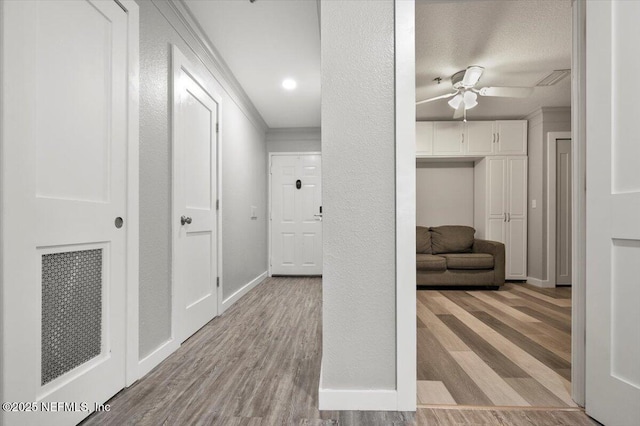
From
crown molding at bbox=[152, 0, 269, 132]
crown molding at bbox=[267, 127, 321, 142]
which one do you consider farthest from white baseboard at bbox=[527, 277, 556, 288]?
crown molding at bbox=[152, 0, 269, 132]

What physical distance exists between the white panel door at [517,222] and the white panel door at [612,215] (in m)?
3.71

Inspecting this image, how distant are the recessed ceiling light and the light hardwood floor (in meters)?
2.56

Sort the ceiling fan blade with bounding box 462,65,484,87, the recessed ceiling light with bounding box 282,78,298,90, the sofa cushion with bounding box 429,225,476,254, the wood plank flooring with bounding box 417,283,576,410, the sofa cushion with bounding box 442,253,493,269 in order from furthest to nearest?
1. the sofa cushion with bounding box 429,225,476,254
2. the sofa cushion with bounding box 442,253,493,269
3. the recessed ceiling light with bounding box 282,78,298,90
4. the ceiling fan blade with bounding box 462,65,484,87
5. the wood plank flooring with bounding box 417,283,576,410

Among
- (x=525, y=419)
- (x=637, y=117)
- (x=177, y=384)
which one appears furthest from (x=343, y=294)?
(x=637, y=117)

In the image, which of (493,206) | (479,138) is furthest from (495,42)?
(493,206)

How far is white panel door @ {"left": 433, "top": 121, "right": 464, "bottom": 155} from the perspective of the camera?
15.9 feet

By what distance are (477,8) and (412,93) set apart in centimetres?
158

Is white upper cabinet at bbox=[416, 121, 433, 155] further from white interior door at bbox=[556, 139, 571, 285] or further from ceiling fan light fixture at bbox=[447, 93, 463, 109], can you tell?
white interior door at bbox=[556, 139, 571, 285]

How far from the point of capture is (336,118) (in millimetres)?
1481

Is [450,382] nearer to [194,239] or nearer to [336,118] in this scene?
[336,118]

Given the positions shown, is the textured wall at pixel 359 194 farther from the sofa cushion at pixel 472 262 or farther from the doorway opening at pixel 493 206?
the sofa cushion at pixel 472 262

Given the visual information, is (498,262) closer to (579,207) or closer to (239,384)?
(579,207)

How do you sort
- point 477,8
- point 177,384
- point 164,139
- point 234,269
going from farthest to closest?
point 234,269 → point 477,8 → point 164,139 → point 177,384

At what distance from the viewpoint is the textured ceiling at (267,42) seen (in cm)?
238
